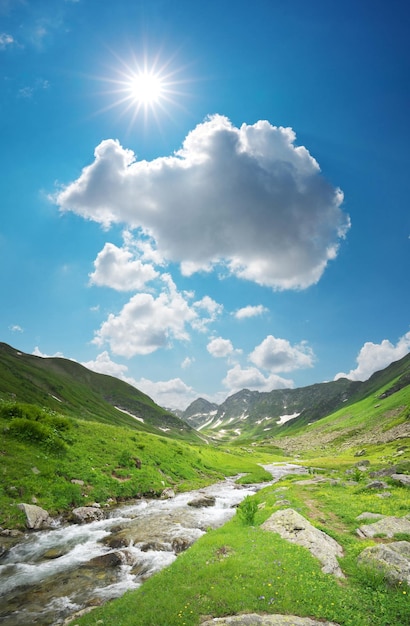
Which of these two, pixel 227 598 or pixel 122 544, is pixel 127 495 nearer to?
pixel 122 544

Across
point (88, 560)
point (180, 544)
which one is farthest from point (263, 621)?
point (88, 560)

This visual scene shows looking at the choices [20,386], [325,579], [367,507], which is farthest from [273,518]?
[20,386]

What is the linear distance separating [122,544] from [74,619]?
434 inches

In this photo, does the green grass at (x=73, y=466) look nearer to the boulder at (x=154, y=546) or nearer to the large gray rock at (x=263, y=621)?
the boulder at (x=154, y=546)

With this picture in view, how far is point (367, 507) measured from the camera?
27.3 metres

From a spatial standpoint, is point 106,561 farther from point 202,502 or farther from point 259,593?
point 202,502

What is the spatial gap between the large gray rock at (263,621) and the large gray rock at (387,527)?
466 inches

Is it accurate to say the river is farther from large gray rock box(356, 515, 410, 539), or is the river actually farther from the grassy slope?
large gray rock box(356, 515, 410, 539)

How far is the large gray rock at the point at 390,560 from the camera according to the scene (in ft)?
45.6

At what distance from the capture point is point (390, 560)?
14.9 meters

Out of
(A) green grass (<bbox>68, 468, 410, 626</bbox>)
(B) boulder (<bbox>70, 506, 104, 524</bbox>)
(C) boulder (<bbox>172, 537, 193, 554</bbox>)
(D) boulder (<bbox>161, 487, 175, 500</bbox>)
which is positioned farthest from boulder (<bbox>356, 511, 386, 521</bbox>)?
(D) boulder (<bbox>161, 487, 175, 500</bbox>)

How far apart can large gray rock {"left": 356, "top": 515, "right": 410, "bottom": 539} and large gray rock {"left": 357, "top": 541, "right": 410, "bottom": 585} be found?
4833 millimetres

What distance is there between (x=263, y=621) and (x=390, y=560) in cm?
787

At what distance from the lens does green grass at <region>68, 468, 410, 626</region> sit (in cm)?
1227
